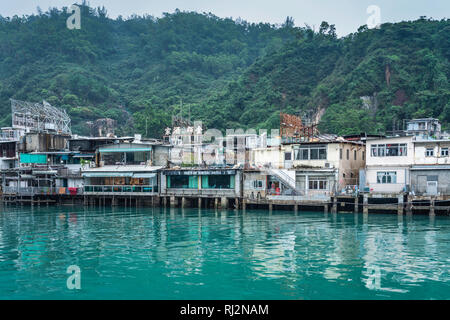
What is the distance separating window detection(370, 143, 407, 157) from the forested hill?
18.2 m

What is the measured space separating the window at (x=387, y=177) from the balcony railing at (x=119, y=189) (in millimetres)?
24483

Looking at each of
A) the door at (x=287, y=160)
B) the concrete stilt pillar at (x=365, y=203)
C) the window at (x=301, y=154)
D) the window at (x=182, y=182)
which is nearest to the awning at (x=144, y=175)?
the window at (x=182, y=182)

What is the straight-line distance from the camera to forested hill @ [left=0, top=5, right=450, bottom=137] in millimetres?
76938

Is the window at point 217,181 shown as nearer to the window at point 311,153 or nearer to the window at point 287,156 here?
the window at point 287,156

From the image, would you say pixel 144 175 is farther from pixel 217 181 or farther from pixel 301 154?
pixel 301 154

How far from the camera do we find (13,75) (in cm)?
11338

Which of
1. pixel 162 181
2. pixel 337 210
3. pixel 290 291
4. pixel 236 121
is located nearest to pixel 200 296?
pixel 290 291

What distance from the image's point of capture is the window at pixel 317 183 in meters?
42.5

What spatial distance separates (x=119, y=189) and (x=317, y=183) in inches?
906

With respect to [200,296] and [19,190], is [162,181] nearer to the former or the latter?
[19,190]

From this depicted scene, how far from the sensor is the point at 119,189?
162 ft

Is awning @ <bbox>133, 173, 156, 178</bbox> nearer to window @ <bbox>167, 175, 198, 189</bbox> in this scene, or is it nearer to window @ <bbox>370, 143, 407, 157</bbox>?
window @ <bbox>167, 175, 198, 189</bbox>

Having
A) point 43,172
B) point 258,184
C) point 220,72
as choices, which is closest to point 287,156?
point 258,184

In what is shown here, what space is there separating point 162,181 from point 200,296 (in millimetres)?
33322
